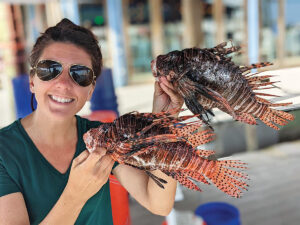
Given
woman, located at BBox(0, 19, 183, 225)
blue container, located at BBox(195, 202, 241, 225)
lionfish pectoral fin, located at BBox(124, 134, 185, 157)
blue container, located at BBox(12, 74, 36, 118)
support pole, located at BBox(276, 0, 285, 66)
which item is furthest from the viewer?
support pole, located at BBox(276, 0, 285, 66)

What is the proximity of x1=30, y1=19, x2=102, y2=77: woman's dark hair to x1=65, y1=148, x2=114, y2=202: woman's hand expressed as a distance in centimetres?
40

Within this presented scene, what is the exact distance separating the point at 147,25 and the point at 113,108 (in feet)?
18.5

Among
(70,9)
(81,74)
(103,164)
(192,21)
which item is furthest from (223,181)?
(192,21)

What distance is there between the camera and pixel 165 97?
1018 millimetres

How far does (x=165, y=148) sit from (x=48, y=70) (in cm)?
45

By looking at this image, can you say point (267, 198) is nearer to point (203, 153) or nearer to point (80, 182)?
point (203, 153)

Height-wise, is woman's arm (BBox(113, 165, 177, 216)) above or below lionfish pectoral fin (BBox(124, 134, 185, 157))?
below

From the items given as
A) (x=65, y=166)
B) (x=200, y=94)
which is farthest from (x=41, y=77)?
(x=200, y=94)

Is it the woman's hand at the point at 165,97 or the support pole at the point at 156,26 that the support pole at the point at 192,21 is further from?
the woman's hand at the point at 165,97

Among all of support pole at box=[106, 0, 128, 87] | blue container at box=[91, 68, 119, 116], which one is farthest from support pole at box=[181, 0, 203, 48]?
blue container at box=[91, 68, 119, 116]

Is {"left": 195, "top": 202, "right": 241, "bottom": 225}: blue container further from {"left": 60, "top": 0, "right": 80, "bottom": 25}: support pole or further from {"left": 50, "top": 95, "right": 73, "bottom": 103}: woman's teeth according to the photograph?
{"left": 60, "top": 0, "right": 80, "bottom": 25}: support pole

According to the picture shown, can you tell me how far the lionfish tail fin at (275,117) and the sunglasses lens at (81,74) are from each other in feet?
1.85

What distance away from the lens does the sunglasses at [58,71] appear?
0.95 metres

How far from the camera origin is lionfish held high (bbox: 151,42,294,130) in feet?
2.70
